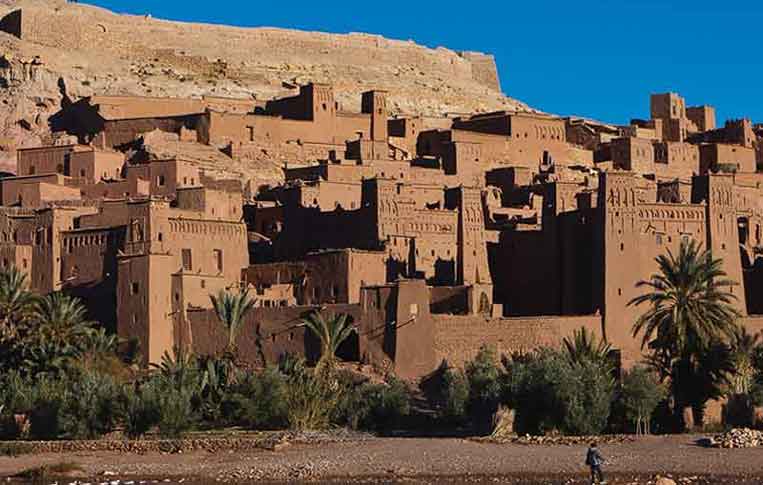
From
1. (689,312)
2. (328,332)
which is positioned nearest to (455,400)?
(328,332)

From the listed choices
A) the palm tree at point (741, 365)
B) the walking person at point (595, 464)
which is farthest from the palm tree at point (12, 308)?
the walking person at point (595, 464)

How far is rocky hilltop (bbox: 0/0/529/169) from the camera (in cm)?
7944

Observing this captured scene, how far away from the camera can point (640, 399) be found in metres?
48.8

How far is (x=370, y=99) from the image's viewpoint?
77.2 metres

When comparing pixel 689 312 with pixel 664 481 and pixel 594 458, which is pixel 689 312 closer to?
pixel 664 481

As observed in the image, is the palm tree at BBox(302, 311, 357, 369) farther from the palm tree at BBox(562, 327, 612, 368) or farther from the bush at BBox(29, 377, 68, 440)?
the bush at BBox(29, 377, 68, 440)

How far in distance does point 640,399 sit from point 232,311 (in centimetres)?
1206

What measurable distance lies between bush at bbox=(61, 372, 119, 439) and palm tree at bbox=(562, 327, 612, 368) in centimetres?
1170

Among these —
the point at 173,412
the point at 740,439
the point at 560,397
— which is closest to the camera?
the point at 740,439

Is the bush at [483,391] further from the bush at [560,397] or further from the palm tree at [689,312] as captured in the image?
the palm tree at [689,312]

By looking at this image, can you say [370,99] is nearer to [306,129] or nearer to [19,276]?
[306,129]

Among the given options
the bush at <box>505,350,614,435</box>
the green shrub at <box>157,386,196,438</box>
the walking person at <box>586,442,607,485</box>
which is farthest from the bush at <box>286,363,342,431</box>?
the walking person at <box>586,442,607,485</box>

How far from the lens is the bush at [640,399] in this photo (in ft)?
160

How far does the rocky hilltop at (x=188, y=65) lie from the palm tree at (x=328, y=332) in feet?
70.6
